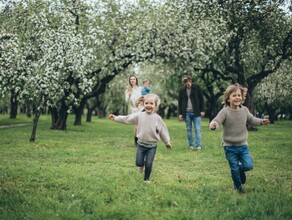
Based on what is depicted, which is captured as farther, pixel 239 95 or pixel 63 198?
pixel 239 95

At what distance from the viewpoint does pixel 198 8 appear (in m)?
25.9

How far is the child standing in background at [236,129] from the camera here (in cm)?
747

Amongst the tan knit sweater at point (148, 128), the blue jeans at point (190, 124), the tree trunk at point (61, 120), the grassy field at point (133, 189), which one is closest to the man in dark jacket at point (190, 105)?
the blue jeans at point (190, 124)

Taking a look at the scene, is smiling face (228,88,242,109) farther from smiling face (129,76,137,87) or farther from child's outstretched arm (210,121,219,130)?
smiling face (129,76,137,87)

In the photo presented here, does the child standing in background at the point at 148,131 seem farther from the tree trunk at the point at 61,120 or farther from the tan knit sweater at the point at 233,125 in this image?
the tree trunk at the point at 61,120

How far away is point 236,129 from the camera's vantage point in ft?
25.0

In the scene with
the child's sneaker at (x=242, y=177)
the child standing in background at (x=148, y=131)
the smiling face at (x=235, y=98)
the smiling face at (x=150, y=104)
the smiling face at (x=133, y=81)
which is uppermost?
the smiling face at (x=133, y=81)

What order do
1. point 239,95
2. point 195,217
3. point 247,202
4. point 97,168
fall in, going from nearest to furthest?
point 195,217, point 247,202, point 239,95, point 97,168

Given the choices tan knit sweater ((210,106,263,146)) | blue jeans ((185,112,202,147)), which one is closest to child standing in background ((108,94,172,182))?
tan knit sweater ((210,106,263,146))

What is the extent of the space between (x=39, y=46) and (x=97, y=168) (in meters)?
9.90

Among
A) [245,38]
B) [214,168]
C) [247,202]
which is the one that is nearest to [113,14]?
[245,38]

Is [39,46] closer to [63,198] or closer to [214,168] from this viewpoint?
[214,168]

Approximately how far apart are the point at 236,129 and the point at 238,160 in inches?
21.4

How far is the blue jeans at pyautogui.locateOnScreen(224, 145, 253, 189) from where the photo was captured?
735cm
